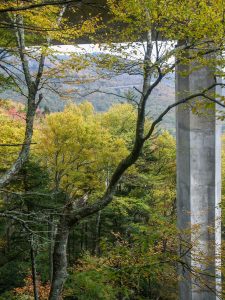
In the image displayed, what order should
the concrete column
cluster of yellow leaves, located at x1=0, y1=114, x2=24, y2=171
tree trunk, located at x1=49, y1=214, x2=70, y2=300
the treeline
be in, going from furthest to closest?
the concrete column, cluster of yellow leaves, located at x1=0, y1=114, x2=24, y2=171, the treeline, tree trunk, located at x1=49, y1=214, x2=70, y2=300

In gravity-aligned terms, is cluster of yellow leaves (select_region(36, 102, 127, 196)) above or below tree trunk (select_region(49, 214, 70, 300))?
above

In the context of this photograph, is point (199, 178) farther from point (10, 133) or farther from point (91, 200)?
point (91, 200)

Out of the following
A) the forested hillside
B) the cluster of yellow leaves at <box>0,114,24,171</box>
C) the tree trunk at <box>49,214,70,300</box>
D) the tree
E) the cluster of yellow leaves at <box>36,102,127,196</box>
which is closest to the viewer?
the tree

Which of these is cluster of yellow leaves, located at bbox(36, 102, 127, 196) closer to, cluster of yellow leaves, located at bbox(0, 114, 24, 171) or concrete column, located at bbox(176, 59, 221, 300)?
cluster of yellow leaves, located at bbox(0, 114, 24, 171)

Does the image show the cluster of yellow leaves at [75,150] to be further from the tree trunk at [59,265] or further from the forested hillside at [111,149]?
the tree trunk at [59,265]

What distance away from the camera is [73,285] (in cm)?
810

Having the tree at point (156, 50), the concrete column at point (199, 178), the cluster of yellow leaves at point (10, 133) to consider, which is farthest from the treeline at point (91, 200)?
the tree at point (156, 50)

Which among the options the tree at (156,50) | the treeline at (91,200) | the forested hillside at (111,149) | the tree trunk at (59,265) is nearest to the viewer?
the tree at (156,50)

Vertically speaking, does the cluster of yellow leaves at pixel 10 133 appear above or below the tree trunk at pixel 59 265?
above

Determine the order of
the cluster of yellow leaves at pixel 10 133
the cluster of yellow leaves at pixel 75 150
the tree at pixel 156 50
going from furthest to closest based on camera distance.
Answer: the cluster of yellow leaves at pixel 75 150 → the cluster of yellow leaves at pixel 10 133 → the tree at pixel 156 50

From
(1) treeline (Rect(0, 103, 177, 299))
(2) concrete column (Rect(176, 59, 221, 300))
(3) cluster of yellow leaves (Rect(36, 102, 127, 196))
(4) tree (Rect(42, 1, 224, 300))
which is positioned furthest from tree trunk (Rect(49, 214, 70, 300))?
(3) cluster of yellow leaves (Rect(36, 102, 127, 196))

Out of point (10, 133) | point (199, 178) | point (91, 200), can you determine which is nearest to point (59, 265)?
point (10, 133)

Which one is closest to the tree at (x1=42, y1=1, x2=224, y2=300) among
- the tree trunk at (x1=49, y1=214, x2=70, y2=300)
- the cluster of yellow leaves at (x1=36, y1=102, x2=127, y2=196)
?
the tree trunk at (x1=49, y1=214, x2=70, y2=300)

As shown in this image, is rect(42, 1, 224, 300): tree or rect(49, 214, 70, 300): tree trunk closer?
rect(42, 1, 224, 300): tree
